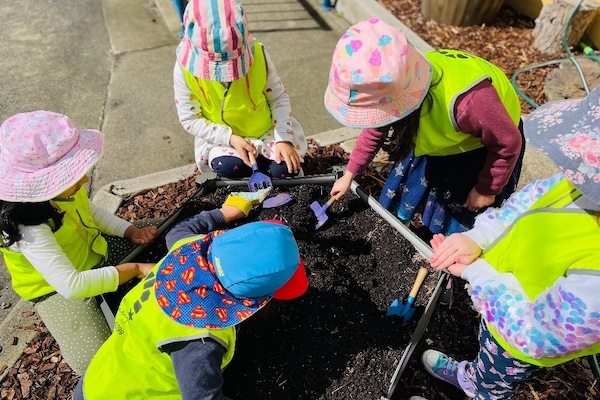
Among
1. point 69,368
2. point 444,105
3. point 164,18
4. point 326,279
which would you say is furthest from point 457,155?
point 164,18

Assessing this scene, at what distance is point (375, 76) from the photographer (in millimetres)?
1496

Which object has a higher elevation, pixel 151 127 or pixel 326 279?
pixel 326 279

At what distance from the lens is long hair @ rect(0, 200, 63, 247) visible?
5.27 feet

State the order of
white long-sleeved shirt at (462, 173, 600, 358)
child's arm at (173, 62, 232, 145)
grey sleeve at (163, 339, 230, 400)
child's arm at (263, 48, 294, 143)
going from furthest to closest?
1. child's arm at (263, 48, 294, 143)
2. child's arm at (173, 62, 232, 145)
3. grey sleeve at (163, 339, 230, 400)
4. white long-sleeved shirt at (462, 173, 600, 358)

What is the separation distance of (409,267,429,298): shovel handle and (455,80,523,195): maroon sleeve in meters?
0.59

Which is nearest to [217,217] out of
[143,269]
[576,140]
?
[143,269]

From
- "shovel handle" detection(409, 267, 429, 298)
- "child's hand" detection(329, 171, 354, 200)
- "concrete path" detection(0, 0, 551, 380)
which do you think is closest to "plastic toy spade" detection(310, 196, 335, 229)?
"child's hand" detection(329, 171, 354, 200)

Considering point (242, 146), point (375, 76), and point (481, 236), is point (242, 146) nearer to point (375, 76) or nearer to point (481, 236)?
point (375, 76)

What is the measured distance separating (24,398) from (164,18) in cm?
350

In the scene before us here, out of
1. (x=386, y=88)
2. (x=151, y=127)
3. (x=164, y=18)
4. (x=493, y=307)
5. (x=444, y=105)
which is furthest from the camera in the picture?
(x=164, y=18)

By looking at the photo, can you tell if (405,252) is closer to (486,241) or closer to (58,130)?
(486,241)

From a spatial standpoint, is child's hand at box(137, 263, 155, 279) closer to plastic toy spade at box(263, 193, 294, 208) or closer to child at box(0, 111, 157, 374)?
child at box(0, 111, 157, 374)

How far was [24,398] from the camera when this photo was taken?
6.51 ft

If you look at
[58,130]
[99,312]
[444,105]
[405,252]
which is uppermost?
[444,105]
